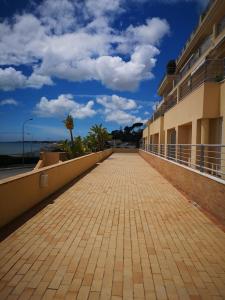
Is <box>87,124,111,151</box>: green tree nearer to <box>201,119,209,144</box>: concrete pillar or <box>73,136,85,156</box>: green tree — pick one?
<box>73,136,85,156</box>: green tree

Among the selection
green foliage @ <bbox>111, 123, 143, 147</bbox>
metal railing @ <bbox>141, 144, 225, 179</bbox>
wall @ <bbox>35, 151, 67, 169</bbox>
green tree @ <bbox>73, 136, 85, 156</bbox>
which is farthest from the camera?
green foliage @ <bbox>111, 123, 143, 147</bbox>

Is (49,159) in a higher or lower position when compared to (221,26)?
lower

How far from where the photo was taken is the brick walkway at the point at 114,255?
340 centimetres

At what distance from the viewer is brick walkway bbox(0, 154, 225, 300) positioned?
3.40 metres

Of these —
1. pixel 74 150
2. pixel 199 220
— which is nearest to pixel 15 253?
pixel 199 220

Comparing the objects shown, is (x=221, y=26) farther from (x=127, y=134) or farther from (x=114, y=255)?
(x=127, y=134)

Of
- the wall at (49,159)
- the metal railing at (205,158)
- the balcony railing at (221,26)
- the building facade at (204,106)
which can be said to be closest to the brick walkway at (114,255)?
the metal railing at (205,158)

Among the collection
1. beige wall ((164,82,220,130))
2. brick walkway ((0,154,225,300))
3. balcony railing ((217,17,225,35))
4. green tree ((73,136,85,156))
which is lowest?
brick walkway ((0,154,225,300))

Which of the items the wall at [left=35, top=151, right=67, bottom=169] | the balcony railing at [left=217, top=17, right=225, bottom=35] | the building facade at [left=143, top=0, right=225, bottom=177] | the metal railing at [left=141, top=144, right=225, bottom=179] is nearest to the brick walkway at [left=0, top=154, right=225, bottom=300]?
the metal railing at [left=141, top=144, right=225, bottom=179]

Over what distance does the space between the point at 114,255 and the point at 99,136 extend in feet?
142

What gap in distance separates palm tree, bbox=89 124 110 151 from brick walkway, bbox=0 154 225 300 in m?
38.8

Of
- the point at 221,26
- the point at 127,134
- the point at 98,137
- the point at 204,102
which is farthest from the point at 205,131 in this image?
the point at 127,134

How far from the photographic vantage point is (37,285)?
347cm

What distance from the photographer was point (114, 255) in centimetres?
440
